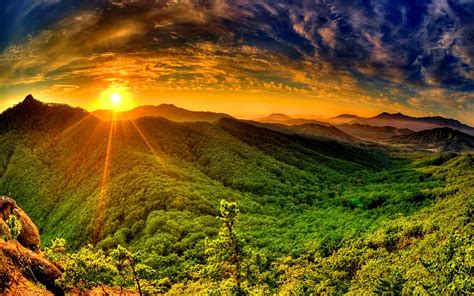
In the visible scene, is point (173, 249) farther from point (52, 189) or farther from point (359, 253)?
point (52, 189)

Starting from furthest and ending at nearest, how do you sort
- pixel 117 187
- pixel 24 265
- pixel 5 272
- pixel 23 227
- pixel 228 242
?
pixel 117 187, pixel 23 227, pixel 24 265, pixel 228 242, pixel 5 272

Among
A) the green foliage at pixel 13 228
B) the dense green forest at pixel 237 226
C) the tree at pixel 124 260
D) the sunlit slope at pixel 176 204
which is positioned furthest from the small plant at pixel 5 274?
the sunlit slope at pixel 176 204

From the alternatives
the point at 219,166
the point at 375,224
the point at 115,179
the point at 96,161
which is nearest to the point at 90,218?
the point at 115,179

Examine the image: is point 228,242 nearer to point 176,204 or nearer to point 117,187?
point 176,204

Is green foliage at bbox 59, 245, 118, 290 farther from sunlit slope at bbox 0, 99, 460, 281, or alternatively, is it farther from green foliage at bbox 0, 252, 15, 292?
sunlit slope at bbox 0, 99, 460, 281

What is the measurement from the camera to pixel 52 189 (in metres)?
172

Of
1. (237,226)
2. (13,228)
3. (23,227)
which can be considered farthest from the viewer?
(237,226)

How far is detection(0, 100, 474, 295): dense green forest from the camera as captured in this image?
2163 inches

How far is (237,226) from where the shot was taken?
124 metres

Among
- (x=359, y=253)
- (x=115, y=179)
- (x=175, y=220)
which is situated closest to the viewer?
(x=359, y=253)

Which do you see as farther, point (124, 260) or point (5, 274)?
point (124, 260)

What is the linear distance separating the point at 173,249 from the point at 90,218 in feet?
150

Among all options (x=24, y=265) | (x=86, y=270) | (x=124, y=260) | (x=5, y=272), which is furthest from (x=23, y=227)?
(x=124, y=260)

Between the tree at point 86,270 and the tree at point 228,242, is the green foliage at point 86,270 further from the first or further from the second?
the tree at point 228,242
